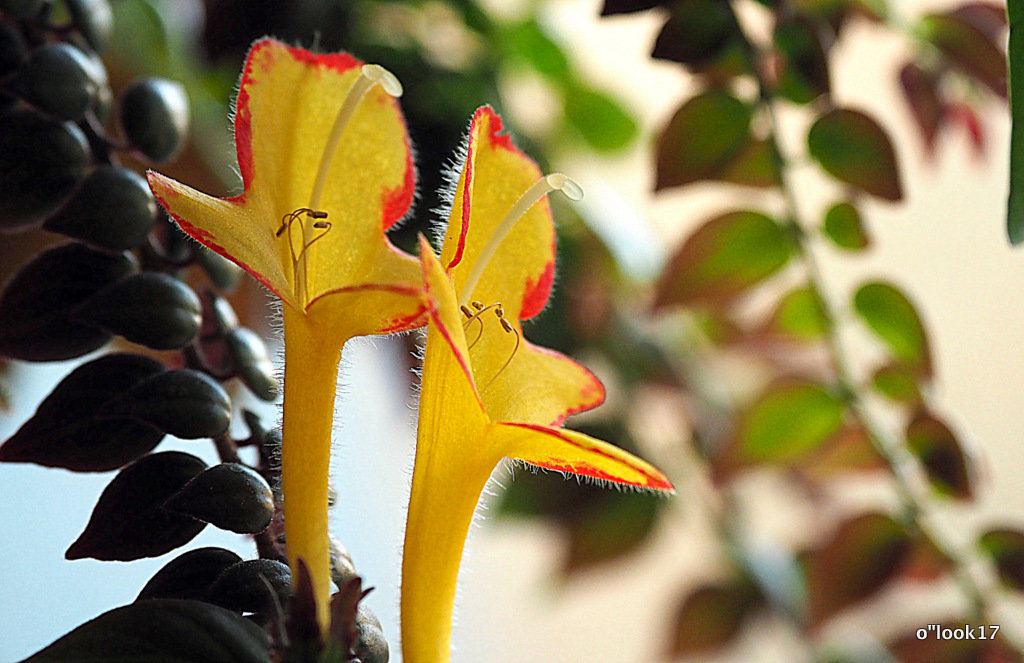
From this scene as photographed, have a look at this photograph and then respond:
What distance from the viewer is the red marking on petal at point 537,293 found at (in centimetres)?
26

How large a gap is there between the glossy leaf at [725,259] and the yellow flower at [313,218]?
24 centimetres

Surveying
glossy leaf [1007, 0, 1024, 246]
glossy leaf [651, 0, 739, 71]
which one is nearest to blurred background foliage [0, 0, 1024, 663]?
glossy leaf [651, 0, 739, 71]

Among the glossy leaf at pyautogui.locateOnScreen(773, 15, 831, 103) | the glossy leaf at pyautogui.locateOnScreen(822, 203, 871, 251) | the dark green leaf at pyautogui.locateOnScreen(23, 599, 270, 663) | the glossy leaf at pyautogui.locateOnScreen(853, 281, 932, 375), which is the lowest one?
the dark green leaf at pyautogui.locateOnScreen(23, 599, 270, 663)

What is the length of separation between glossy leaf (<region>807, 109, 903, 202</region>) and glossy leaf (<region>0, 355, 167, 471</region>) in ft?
0.97

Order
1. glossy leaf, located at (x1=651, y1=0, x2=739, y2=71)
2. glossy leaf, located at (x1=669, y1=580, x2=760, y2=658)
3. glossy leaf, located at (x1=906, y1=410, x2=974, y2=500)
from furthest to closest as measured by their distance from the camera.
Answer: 1. glossy leaf, located at (x1=669, y1=580, x2=760, y2=658)
2. glossy leaf, located at (x1=906, y1=410, x2=974, y2=500)
3. glossy leaf, located at (x1=651, y1=0, x2=739, y2=71)

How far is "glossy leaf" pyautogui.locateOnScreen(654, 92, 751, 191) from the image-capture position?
1.30 ft

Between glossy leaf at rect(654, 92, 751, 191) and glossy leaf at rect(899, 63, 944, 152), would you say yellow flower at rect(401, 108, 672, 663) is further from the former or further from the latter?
glossy leaf at rect(899, 63, 944, 152)

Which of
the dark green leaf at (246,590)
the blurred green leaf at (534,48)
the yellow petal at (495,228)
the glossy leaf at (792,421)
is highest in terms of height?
the blurred green leaf at (534,48)

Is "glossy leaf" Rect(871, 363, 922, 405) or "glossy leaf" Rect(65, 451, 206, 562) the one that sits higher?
"glossy leaf" Rect(871, 363, 922, 405)

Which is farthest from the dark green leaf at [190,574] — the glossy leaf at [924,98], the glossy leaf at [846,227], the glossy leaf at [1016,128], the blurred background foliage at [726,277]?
the glossy leaf at [924,98]

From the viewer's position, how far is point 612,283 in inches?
26.2

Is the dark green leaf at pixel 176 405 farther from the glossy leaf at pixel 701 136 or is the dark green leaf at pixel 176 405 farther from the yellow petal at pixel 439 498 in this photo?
the glossy leaf at pixel 701 136

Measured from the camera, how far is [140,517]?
231 mm

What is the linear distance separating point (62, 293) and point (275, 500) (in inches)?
3.3
